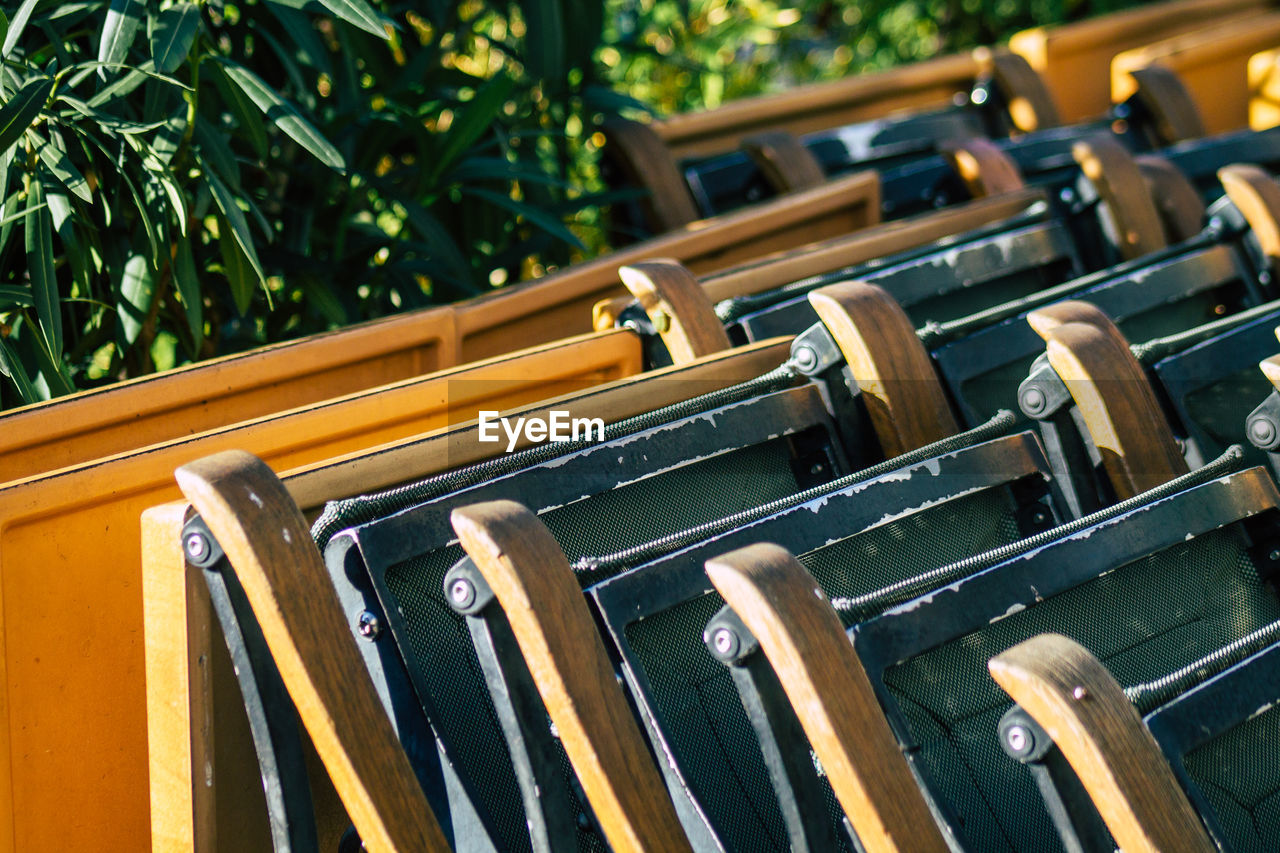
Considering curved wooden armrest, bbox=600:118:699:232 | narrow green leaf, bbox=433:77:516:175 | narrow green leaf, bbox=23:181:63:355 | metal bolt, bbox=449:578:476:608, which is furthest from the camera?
curved wooden armrest, bbox=600:118:699:232

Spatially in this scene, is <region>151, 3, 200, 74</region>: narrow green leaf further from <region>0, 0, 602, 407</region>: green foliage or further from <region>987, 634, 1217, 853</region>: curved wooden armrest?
<region>987, 634, 1217, 853</region>: curved wooden armrest

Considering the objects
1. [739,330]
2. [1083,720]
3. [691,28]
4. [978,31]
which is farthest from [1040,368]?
[978,31]

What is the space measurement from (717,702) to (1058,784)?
11.9 inches

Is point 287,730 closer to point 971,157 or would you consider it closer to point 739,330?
point 739,330

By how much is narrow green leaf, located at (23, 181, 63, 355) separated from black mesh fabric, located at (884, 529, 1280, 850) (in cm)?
101

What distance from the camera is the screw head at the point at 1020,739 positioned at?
2.61 ft

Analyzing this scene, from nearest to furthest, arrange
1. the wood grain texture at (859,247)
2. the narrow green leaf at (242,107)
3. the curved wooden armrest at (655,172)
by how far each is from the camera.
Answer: the narrow green leaf at (242,107)
the wood grain texture at (859,247)
the curved wooden armrest at (655,172)

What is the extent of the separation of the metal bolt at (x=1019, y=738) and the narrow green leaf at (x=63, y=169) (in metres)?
1.14

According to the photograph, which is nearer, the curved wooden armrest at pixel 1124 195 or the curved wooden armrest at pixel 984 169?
the curved wooden armrest at pixel 1124 195

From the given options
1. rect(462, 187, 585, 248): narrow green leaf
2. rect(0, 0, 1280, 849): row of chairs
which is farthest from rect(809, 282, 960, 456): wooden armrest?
rect(462, 187, 585, 248): narrow green leaf

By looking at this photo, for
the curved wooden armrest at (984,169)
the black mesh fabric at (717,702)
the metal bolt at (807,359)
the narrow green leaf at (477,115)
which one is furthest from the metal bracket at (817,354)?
the curved wooden armrest at (984,169)

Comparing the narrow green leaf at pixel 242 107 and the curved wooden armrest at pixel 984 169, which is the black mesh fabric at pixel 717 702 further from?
the curved wooden armrest at pixel 984 169

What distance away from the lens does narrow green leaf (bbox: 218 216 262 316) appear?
5.14ft

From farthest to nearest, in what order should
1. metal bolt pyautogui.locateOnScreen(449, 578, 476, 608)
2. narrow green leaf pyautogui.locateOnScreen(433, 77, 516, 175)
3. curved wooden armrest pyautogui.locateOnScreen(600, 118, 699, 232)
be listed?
Answer: curved wooden armrest pyautogui.locateOnScreen(600, 118, 699, 232)
narrow green leaf pyautogui.locateOnScreen(433, 77, 516, 175)
metal bolt pyautogui.locateOnScreen(449, 578, 476, 608)
